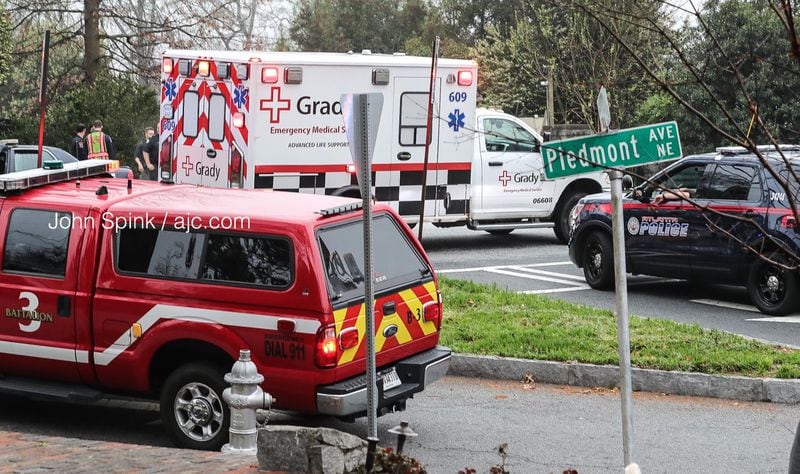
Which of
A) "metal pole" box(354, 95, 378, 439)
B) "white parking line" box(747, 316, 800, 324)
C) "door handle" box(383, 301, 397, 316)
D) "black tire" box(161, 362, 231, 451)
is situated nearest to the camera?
"metal pole" box(354, 95, 378, 439)

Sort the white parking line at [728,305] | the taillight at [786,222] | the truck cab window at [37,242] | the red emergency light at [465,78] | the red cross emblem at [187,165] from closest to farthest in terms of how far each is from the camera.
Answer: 1. the truck cab window at [37,242]
2. the taillight at [786,222]
3. the white parking line at [728,305]
4. the red cross emblem at [187,165]
5. the red emergency light at [465,78]

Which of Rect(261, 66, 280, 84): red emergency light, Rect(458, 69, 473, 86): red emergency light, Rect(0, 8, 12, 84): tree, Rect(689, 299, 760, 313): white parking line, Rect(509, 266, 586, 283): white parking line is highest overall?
Rect(0, 8, 12, 84): tree

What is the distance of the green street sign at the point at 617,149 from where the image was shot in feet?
20.1

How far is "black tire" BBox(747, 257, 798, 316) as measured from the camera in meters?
13.2

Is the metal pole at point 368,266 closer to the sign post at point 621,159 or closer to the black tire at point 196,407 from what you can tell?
the sign post at point 621,159

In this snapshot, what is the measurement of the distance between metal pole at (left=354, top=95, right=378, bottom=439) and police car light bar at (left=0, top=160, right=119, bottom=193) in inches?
124

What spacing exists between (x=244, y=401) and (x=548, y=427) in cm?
263

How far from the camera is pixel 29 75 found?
169 ft

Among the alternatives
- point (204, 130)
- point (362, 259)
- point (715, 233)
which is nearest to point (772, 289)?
point (715, 233)

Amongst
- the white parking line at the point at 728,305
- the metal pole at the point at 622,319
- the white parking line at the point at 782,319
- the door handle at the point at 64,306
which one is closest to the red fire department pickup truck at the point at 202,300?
the door handle at the point at 64,306

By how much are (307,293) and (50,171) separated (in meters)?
2.55

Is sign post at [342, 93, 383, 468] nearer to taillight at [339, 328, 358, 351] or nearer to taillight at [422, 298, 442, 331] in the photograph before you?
taillight at [339, 328, 358, 351]

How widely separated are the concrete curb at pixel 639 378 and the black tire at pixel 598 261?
4603mm

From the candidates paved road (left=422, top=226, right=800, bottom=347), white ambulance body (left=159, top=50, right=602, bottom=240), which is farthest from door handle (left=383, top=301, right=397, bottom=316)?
white ambulance body (left=159, top=50, right=602, bottom=240)
